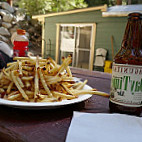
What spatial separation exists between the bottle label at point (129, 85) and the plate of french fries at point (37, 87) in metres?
0.17

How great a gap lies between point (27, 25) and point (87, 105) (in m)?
12.7

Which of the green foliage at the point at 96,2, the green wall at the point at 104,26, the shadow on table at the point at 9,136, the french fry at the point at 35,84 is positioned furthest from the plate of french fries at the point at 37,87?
the green foliage at the point at 96,2

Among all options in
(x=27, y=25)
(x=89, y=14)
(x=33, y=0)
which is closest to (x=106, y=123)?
(x=89, y=14)

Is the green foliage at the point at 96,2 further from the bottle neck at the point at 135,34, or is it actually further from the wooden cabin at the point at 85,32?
the bottle neck at the point at 135,34

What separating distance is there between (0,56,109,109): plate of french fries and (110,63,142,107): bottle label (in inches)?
6.7

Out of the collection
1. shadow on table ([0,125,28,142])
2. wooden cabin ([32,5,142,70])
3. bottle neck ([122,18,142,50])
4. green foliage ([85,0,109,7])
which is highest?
green foliage ([85,0,109,7])

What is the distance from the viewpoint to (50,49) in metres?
10.2

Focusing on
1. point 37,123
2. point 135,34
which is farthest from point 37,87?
point 135,34

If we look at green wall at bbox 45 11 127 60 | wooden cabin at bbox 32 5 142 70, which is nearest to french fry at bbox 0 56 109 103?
wooden cabin at bbox 32 5 142 70

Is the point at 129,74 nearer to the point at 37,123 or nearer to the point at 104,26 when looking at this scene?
the point at 37,123

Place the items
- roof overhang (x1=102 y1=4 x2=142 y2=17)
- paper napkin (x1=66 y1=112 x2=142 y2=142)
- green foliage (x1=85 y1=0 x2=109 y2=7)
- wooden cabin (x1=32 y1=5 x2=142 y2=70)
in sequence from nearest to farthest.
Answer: paper napkin (x1=66 y1=112 x2=142 y2=142)
roof overhang (x1=102 y1=4 x2=142 y2=17)
wooden cabin (x1=32 y1=5 x2=142 y2=70)
green foliage (x1=85 y1=0 x2=109 y2=7)

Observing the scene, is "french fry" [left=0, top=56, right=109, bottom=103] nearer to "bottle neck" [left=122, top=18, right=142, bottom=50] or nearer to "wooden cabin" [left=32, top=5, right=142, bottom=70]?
"bottle neck" [left=122, top=18, right=142, bottom=50]

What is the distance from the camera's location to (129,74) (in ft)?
2.33

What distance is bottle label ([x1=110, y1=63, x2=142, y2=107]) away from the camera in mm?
708
